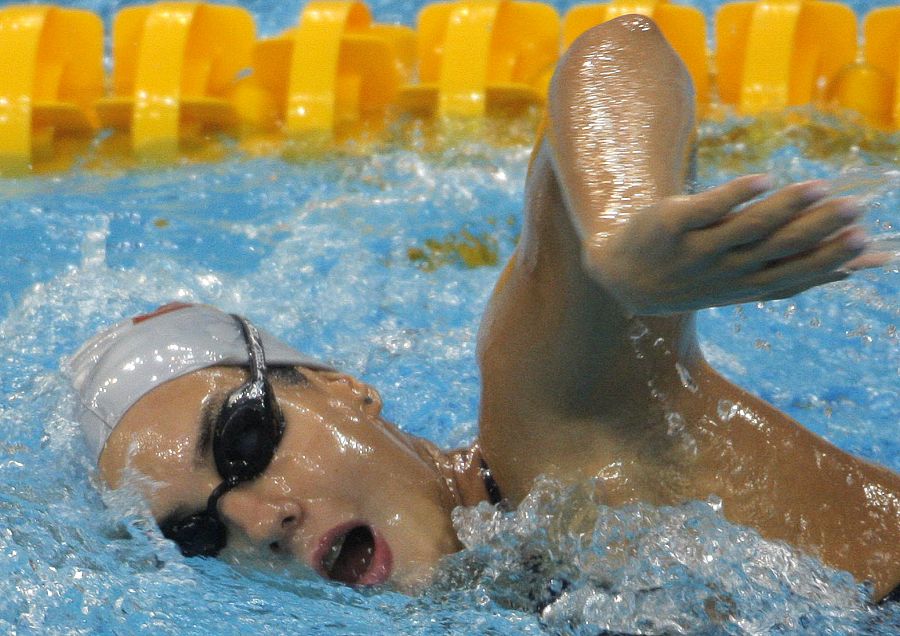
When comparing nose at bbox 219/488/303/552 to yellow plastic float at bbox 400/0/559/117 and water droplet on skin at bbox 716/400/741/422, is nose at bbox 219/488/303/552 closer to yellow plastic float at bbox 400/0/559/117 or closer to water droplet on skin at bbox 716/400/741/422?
water droplet on skin at bbox 716/400/741/422

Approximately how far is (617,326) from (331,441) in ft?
1.61

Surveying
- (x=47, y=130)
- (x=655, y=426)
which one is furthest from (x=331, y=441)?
(x=47, y=130)

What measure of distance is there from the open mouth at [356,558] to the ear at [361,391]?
216 mm

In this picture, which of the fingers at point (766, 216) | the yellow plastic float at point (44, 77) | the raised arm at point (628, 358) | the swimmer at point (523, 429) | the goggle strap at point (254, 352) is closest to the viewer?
the fingers at point (766, 216)

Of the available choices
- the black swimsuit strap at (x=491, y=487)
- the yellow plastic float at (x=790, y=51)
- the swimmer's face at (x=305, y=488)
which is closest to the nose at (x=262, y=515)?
the swimmer's face at (x=305, y=488)

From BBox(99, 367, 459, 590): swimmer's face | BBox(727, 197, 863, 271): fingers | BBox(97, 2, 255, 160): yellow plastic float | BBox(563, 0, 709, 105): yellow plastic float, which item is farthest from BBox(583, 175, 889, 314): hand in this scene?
BBox(97, 2, 255, 160): yellow plastic float

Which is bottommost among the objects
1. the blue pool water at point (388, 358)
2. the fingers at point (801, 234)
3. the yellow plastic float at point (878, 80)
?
the blue pool water at point (388, 358)

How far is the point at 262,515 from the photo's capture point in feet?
5.23

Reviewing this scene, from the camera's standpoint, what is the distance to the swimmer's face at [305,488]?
1.59 m

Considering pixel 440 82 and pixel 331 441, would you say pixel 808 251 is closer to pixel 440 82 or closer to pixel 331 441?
pixel 331 441

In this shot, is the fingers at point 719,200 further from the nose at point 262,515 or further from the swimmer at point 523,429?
the nose at point 262,515

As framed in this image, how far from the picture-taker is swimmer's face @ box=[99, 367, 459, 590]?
1589mm

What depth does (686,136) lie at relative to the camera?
4.14 feet

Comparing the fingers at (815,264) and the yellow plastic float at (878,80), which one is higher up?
the fingers at (815,264)
